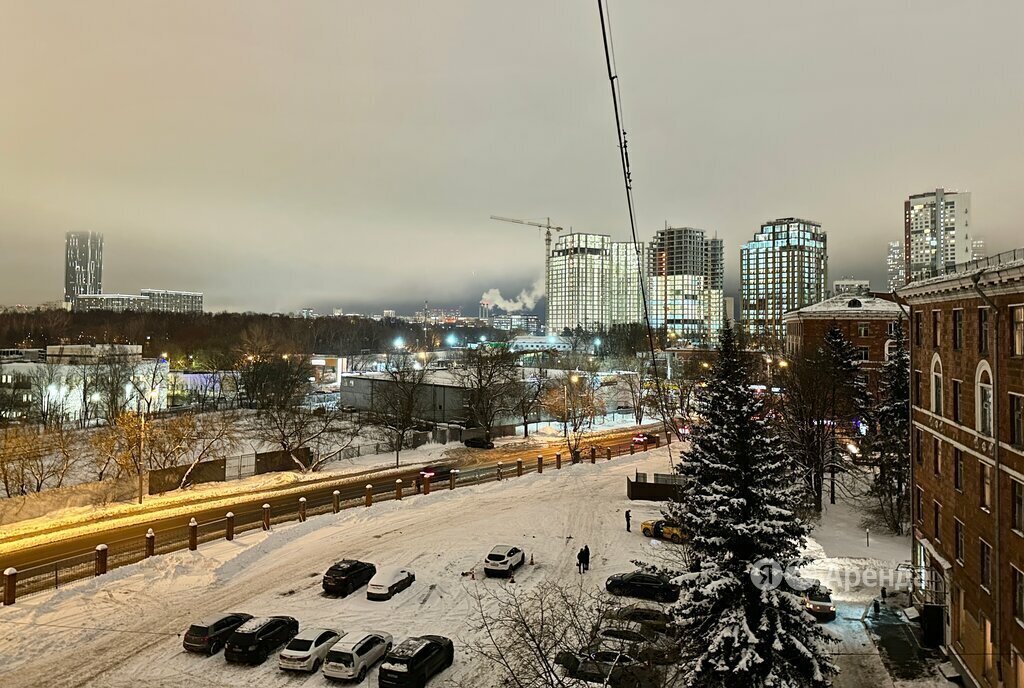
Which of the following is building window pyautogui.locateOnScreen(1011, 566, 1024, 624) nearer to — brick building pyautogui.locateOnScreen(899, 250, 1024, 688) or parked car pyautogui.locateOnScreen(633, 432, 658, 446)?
brick building pyautogui.locateOnScreen(899, 250, 1024, 688)

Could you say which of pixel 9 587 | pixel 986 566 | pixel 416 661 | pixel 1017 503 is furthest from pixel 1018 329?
pixel 9 587

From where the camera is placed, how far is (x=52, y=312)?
125625 millimetres

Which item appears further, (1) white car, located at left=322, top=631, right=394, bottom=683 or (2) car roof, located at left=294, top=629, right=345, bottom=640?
(2) car roof, located at left=294, top=629, right=345, bottom=640

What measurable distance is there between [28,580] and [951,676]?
29.5 m

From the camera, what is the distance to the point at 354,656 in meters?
16.6

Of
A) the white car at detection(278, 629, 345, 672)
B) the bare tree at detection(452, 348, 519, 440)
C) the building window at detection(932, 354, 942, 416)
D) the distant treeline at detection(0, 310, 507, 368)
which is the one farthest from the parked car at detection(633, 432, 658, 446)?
the distant treeline at detection(0, 310, 507, 368)

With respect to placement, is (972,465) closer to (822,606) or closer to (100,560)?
(822,606)

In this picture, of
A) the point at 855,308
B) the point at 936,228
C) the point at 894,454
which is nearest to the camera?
the point at 894,454

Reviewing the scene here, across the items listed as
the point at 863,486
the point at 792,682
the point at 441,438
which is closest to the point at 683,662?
the point at 792,682

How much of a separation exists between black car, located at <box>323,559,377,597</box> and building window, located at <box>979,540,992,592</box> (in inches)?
756

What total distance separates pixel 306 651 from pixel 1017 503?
720 inches

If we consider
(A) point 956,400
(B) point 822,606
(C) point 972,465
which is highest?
(A) point 956,400

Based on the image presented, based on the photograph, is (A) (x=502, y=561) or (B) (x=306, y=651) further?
(A) (x=502, y=561)

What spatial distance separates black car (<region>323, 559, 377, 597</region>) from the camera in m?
22.0
